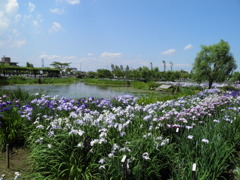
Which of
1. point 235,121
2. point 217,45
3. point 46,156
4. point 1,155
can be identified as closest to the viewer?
point 46,156

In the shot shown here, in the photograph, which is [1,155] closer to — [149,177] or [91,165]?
[91,165]

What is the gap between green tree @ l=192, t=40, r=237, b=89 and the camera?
45.6 ft

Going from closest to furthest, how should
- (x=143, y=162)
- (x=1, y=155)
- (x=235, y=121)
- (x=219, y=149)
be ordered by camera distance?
(x=143, y=162)
(x=219, y=149)
(x=1, y=155)
(x=235, y=121)

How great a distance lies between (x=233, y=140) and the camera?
11.3ft

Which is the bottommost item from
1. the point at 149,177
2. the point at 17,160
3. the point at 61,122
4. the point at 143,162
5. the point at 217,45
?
the point at 17,160

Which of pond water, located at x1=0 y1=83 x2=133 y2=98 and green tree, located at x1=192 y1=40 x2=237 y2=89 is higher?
green tree, located at x1=192 y1=40 x2=237 y2=89

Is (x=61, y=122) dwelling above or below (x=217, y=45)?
below

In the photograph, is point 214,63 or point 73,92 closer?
point 214,63

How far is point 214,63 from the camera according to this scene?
14.3 m

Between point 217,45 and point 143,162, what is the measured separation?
15.0 metres

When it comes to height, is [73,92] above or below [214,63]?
below

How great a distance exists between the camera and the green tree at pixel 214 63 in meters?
13.9

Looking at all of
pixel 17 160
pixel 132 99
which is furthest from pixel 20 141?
pixel 132 99

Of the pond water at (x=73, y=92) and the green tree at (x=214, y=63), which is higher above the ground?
the green tree at (x=214, y=63)
